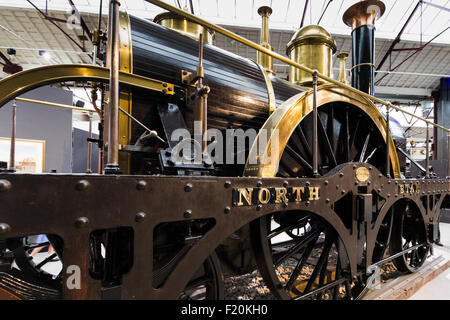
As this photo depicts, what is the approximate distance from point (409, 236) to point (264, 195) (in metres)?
2.99

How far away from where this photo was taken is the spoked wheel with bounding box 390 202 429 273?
2639 mm

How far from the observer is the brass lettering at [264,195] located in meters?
1.22

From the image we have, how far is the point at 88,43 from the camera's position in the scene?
27.3 ft

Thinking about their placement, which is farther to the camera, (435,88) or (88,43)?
(435,88)

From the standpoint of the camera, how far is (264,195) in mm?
1244

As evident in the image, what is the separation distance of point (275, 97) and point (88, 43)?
28.8 ft

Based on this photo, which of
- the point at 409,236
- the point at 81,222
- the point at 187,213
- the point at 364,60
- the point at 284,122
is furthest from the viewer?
the point at 364,60

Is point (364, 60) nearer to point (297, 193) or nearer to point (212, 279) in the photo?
point (297, 193)

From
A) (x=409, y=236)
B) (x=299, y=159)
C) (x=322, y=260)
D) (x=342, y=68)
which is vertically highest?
(x=342, y=68)

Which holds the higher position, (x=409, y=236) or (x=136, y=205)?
(x=136, y=205)

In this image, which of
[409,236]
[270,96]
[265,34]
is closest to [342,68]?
[265,34]

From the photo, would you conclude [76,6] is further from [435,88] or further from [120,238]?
[435,88]

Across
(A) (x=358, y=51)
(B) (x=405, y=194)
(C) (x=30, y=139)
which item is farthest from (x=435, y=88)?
(C) (x=30, y=139)
